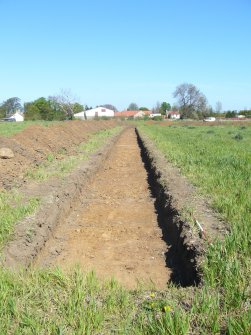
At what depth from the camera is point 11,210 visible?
21.1 ft

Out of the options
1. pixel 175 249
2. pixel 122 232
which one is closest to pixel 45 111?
pixel 122 232

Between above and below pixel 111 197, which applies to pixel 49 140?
above

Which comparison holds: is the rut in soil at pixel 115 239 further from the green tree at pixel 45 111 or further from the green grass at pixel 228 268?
the green tree at pixel 45 111

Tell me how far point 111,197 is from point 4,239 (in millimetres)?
4471

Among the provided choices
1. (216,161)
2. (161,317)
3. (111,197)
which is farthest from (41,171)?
(161,317)

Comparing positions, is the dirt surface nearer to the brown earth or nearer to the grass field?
the grass field

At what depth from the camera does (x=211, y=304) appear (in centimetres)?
330

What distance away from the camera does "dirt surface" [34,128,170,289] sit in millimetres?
5410

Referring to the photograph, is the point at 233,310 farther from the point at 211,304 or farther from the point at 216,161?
the point at 216,161

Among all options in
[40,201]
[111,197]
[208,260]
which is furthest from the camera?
[111,197]

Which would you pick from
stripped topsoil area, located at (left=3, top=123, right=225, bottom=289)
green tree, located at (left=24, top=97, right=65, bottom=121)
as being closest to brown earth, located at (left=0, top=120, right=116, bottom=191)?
stripped topsoil area, located at (left=3, top=123, right=225, bottom=289)

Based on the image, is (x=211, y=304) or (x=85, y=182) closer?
(x=211, y=304)

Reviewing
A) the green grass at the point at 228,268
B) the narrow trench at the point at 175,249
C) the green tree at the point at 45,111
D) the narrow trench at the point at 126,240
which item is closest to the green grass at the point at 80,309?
the green grass at the point at 228,268

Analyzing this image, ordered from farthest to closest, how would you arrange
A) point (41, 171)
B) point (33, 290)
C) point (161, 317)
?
point (41, 171)
point (33, 290)
point (161, 317)
